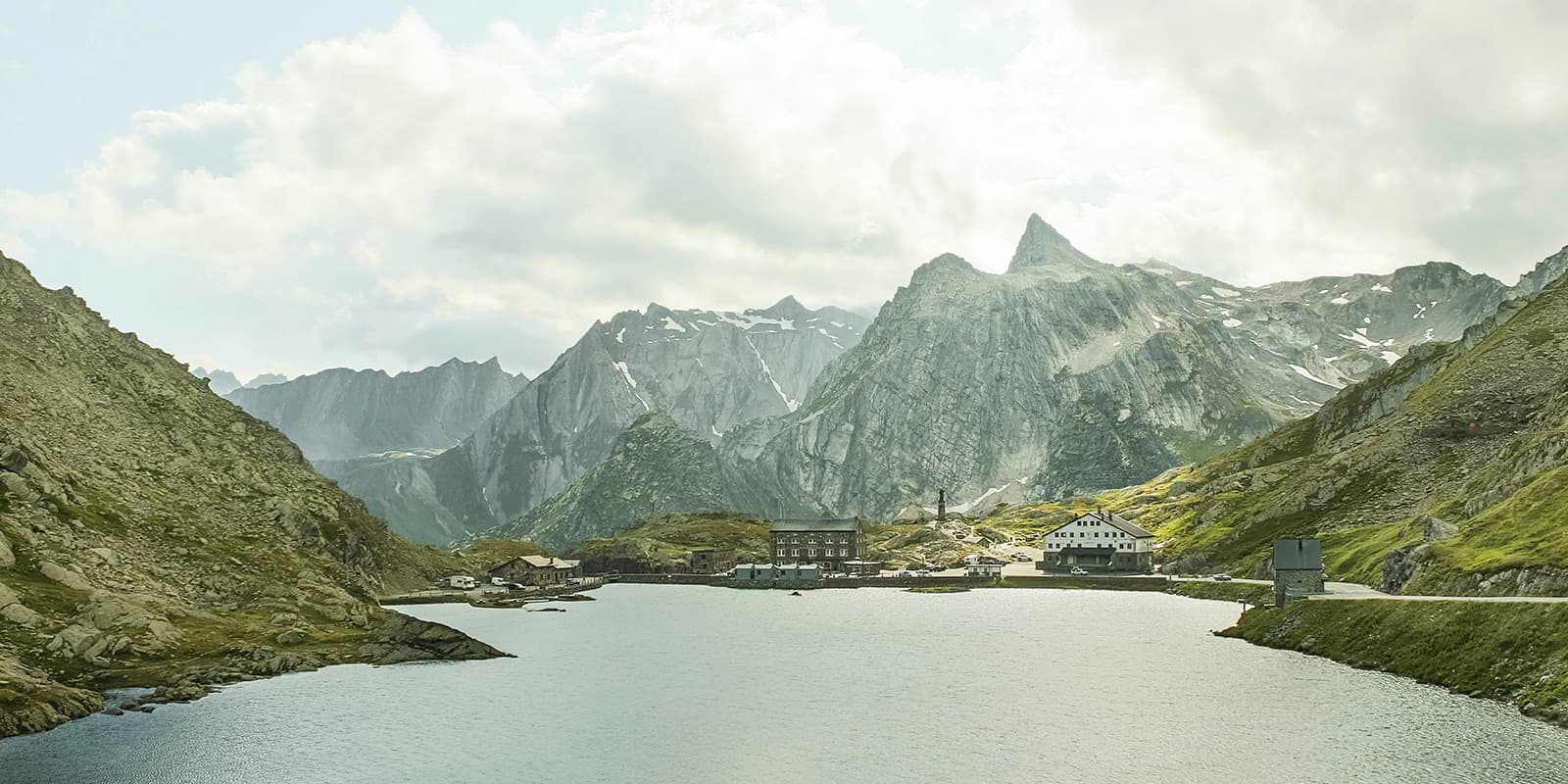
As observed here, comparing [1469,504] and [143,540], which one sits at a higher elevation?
[1469,504]

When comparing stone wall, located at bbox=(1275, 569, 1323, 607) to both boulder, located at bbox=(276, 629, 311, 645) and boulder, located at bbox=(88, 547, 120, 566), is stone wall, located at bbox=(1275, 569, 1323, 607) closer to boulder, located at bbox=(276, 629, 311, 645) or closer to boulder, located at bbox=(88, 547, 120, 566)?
boulder, located at bbox=(276, 629, 311, 645)

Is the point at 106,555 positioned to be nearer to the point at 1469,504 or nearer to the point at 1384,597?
the point at 1384,597

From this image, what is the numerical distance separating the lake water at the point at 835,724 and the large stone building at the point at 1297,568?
1194 centimetres

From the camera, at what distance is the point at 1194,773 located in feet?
200

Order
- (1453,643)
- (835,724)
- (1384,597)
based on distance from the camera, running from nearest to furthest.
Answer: (835,724)
(1453,643)
(1384,597)

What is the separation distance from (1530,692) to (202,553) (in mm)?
131737

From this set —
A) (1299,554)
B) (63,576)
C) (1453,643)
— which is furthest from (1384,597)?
(63,576)

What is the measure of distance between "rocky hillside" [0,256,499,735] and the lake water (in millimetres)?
7471

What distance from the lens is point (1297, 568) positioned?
123 metres

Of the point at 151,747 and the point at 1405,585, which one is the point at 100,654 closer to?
the point at 151,747

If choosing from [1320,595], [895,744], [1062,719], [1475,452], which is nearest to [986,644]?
[1320,595]

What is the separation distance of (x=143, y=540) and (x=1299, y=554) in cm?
13513

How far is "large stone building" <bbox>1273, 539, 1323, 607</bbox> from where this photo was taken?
122m

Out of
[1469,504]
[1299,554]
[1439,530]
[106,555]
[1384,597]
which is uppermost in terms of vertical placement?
[1469,504]
